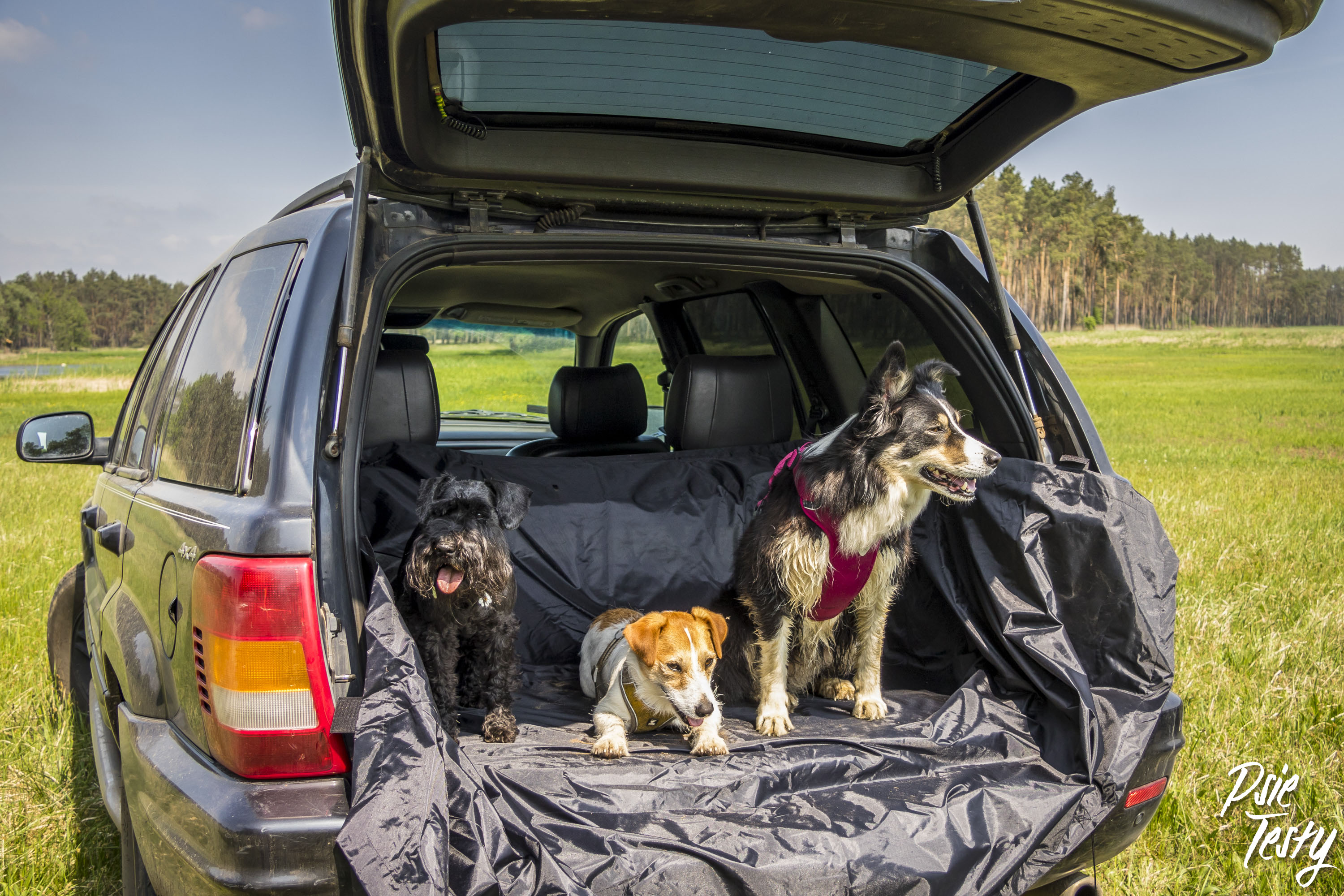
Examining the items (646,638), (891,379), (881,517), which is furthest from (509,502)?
(891,379)

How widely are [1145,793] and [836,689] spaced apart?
1.42 m

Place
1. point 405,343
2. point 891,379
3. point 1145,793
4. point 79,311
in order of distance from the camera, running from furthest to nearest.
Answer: point 79,311 → point 405,343 → point 891,379 → point 1145,793

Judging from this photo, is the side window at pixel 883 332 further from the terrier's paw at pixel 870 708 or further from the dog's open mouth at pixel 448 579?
the dog's open mouth at pixel 448 579

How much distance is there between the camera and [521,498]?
3572 millimetres

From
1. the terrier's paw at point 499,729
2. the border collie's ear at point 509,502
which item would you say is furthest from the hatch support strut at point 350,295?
the terrier's paw at point 499,729

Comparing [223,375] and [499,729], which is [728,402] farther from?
[223,375]

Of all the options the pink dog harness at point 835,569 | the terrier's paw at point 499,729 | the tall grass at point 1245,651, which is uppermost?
the pink dog harness at point 835,569

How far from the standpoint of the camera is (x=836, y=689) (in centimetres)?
381

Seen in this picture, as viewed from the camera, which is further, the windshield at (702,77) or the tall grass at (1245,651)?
the tall grass at (1245,651)

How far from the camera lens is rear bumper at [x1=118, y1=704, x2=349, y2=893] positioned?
5.97 ft

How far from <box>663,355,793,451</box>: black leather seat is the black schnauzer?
4.57 feet

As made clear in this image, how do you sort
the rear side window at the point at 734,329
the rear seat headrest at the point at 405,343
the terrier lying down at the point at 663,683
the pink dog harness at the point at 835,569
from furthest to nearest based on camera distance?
the rear side window at the point at 734,329 → the rear seat headrest at the point at 405,343 → the pink dog harness at the point at 835,569 → the terrier lying down at the point at 663,683

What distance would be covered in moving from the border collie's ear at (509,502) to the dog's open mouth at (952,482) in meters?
1.64

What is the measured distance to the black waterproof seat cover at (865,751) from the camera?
197cm
